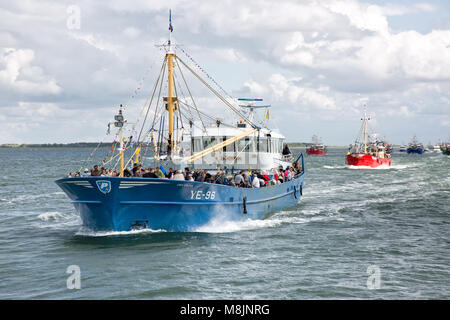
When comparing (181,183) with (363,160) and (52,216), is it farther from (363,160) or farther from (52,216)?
(363,160)

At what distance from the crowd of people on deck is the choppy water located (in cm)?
187

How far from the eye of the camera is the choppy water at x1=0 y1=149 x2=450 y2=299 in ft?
42.8

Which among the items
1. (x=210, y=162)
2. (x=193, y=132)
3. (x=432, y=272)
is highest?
(x=193, y=132)

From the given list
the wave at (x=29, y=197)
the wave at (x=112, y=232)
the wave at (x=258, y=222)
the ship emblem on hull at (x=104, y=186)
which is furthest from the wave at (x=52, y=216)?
the wave at (x=258, y=222)

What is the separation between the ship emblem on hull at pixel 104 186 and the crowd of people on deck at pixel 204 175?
1.74 metres

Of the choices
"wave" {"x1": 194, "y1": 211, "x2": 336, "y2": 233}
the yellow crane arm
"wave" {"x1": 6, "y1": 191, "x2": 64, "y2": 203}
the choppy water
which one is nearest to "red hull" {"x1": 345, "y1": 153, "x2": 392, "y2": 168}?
"wave" {"x1": 6, "y1": 191, "x2": 64, "y2": 203}

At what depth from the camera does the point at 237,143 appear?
26938mm

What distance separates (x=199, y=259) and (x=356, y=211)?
14.7 metres

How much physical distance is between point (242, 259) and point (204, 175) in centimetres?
549

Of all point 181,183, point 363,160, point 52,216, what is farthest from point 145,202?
point 363,160

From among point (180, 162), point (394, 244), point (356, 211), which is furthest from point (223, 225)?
point (356, 211)

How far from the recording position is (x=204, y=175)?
20.9m

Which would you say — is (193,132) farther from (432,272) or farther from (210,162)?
(432,272)

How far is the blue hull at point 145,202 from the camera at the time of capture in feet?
57.9
